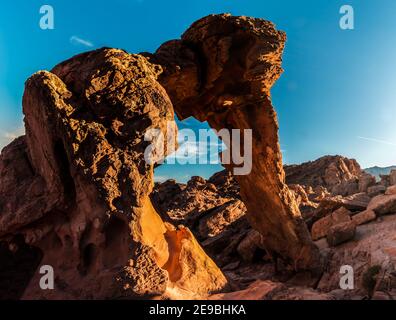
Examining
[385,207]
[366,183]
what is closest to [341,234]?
A: [385,207]

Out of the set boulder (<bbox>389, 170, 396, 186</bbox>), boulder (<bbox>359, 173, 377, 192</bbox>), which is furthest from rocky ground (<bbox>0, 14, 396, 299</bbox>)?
boulder (<bbox>359, 173, 377, 192</bbox>)

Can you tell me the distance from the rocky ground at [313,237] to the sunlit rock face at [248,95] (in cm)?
143

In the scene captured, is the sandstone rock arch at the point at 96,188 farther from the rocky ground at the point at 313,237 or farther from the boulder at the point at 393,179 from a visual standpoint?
the boulder at the point at 393,179

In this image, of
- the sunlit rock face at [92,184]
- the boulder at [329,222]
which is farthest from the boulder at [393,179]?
the sunlit rock face at [92,184]

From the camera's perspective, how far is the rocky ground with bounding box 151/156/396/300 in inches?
339

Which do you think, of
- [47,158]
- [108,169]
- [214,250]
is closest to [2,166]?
[47,158]

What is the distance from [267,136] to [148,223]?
20.7ft

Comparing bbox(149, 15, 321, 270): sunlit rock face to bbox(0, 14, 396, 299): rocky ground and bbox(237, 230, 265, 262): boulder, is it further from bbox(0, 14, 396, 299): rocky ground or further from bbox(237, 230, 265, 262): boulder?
bbox(237, 230, 265, 262): boulder

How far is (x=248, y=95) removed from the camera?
11.8 meters

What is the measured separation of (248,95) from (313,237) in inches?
342

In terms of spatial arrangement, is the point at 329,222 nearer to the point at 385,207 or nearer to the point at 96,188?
the point at 385,207

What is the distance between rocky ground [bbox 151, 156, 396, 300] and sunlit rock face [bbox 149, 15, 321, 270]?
1427mm

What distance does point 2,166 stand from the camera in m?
8.55

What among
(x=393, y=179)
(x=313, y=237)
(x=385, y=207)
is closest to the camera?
Result: (x=385, y=207)
